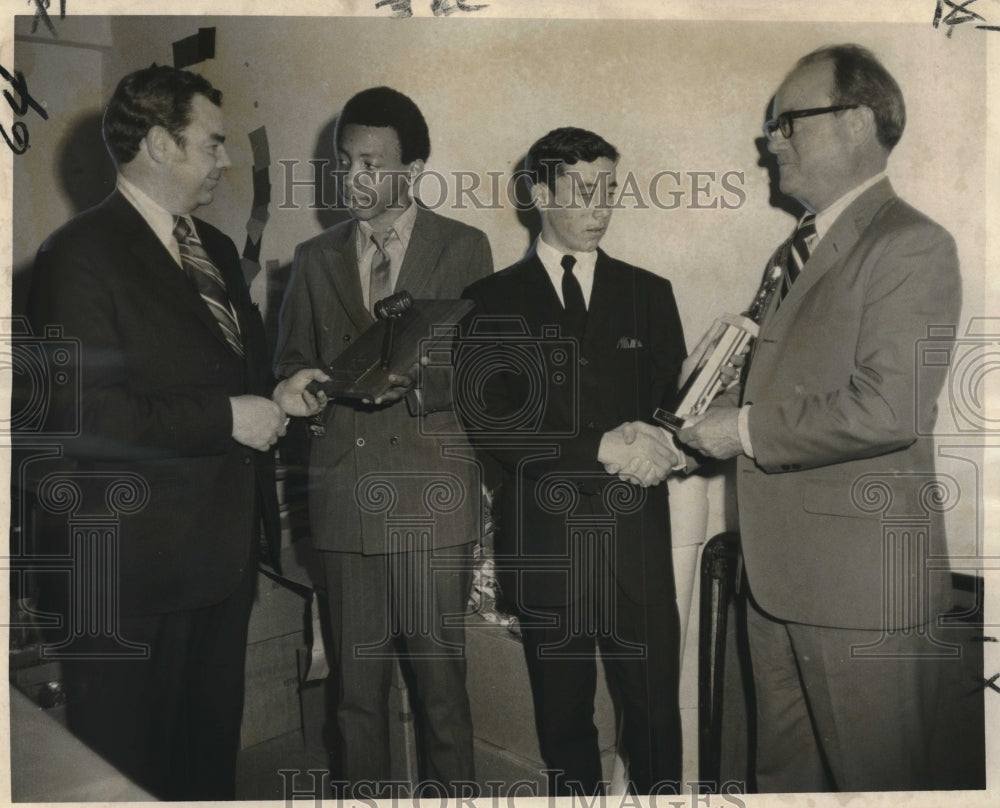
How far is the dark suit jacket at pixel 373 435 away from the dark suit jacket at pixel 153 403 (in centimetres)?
15

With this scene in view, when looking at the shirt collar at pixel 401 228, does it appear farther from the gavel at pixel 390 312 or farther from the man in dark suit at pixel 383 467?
the gavel at pixel 390 312

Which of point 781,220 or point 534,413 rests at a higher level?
point 781,220

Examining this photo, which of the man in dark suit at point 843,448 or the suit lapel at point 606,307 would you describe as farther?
the suit lapel at point 606,307

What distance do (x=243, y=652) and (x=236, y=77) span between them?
1.40 meters

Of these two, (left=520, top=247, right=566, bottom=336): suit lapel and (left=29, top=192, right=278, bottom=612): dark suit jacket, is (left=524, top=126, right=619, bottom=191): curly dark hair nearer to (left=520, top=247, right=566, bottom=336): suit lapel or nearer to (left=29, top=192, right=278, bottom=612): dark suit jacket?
(left=520, top=247, right=566, bottom=336): suit lapel

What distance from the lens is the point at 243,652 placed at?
2477mm

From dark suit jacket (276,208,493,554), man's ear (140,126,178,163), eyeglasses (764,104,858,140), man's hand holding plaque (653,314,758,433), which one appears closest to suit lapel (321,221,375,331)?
dark suit jacket (276,208,493,554)

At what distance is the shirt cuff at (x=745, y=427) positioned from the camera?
2.42 m

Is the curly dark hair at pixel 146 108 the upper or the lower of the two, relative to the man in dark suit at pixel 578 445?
upper

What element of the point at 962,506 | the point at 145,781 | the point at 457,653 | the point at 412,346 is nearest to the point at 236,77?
the point at 412,346

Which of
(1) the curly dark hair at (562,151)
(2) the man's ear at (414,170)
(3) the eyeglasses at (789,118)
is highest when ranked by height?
(3) the eyeglasses at (789,118)

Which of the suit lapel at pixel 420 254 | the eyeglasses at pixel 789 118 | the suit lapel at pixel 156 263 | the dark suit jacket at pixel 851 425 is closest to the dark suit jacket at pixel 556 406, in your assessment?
the suit lapel at pixel 420 254

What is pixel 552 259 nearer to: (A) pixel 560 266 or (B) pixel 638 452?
(A) pixel 560 266

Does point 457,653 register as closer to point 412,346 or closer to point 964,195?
point 412,346
